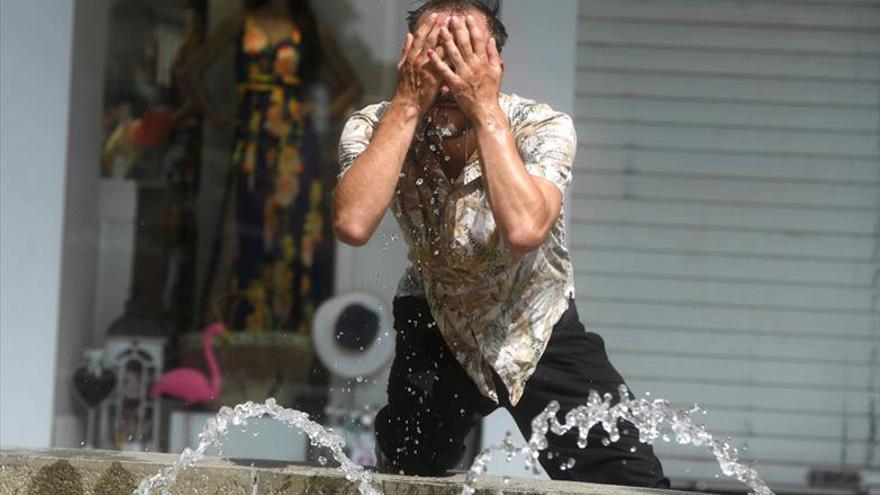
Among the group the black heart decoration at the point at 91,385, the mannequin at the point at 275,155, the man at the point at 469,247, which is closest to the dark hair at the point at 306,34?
the mannequin at the point at 275,155

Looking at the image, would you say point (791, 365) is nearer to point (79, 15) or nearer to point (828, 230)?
point (828, 230)

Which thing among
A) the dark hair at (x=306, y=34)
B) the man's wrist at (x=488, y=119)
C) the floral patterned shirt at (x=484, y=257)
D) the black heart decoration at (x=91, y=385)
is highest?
the dark hair at (x=306, y=34)

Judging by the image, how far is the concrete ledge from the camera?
3225 millimetres

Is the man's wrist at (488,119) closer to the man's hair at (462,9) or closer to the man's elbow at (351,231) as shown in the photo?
the man's hair at (462,9)

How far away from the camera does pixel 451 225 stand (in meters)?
3.51

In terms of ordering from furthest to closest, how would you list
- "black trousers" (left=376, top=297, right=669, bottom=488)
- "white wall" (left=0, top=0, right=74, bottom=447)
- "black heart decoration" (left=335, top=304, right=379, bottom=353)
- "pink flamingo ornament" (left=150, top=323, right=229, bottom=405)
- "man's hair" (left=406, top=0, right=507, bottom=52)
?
"pink flamingo ornament" (left=150, top=323, right=229, bottom=405) < "black heart decoration" (left=335, top=304, right=379, bottom=353) < "white wall" (left=0, top=0, right=74, bottom=447) < "black trousers" (left=376, top=297, right=669, bottom=488) < "man's hair" (left=406, top=0, right=507, bottom=52)

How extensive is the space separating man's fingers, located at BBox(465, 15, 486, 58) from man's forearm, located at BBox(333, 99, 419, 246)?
0.64ft

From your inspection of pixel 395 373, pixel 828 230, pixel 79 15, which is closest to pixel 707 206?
pixel 828 230

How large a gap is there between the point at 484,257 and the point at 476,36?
1.65 feet

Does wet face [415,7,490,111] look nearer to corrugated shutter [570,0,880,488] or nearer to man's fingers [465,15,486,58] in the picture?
man's fingers [465,15,486,58]

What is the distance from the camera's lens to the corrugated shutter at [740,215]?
7.01 m

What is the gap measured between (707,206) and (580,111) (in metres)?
0.73

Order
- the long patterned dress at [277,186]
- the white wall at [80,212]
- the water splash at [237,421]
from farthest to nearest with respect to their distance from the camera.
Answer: the long patterned dress at [277,186], the white wall at [80,212], the water splash at [237,421]

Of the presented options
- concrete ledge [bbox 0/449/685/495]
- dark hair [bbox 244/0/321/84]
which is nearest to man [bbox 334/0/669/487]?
concrete ledge [bbox 0/449/685/495]
